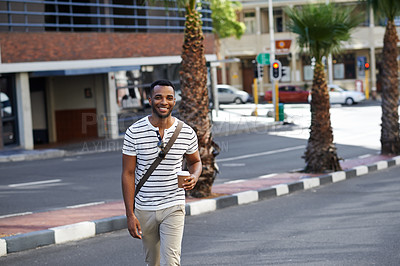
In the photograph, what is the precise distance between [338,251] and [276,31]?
5160 cm

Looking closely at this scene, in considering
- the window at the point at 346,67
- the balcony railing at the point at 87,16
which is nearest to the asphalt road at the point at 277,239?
the balcony railing at the point at 87,16

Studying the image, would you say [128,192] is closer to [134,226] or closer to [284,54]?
[134,226]

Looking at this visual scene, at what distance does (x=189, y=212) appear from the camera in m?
10.4

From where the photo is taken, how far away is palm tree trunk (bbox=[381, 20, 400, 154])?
17.5 meters

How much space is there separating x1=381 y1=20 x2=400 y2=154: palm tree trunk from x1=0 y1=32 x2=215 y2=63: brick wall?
12.1 m

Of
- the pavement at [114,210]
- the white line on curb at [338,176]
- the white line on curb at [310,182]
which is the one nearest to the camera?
the pavement at [114,210]

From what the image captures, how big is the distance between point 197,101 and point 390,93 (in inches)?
307

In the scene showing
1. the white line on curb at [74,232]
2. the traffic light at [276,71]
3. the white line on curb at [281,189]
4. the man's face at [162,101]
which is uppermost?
the traffic light at [276,71]

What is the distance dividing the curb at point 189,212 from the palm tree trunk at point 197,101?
0.51 metres

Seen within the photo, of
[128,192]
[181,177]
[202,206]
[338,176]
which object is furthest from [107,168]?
[181,177]

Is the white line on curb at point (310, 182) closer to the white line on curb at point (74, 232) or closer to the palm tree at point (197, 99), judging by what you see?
the palm tree at point (197, 99)

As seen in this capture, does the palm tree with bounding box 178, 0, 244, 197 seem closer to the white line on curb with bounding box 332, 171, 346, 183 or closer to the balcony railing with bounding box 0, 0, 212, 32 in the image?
the white line on curb with bounding box 332, 171, 346, 183

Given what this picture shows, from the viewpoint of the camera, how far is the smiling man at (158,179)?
5.12 metres

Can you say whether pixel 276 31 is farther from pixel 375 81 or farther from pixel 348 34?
pixel 348 34
